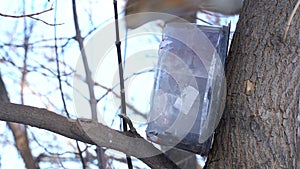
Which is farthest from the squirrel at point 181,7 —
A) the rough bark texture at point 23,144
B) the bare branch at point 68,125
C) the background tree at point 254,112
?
the rough bark texture at point 23,144

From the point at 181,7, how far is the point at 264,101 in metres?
0.31

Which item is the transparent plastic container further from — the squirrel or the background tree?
the squirrel

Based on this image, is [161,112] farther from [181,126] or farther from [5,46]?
[5,46]

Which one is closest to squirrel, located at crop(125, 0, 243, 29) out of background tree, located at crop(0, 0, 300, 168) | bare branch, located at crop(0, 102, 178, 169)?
background tree, located at crop(0, 0, 300, 168)

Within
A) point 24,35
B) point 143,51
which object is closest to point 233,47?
point 143,51

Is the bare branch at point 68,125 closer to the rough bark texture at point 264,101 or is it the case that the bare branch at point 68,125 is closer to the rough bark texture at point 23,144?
the rough bark texture at point 264,101

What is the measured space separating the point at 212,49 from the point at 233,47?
8 cm

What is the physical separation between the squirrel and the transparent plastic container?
0.17 metres

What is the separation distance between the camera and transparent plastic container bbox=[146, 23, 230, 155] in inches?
29.2

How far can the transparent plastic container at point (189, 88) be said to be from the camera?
2.43 feet

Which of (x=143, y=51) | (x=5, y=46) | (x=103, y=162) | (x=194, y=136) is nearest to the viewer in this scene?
(x=194, y=136)

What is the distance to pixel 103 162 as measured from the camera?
1.14m

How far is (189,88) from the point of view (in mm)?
748

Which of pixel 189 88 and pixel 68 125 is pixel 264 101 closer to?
pixel 189 88
